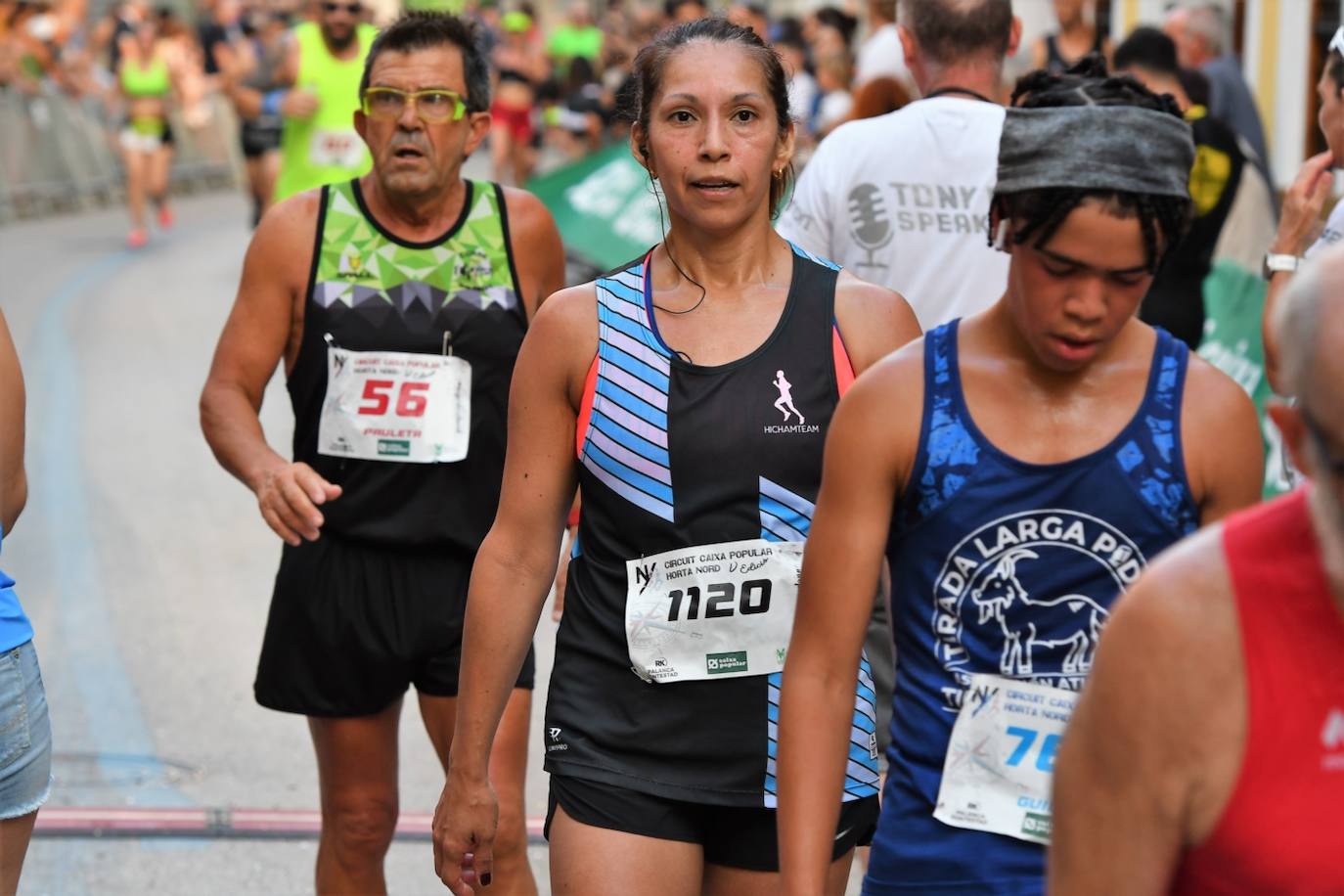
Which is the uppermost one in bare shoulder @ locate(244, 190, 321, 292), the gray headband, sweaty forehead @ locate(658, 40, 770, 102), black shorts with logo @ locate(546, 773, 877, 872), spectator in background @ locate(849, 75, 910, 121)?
the gray headband

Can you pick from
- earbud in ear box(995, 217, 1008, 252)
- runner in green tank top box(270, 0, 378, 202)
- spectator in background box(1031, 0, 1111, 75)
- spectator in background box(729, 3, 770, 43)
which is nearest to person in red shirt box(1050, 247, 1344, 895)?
earbud in ear box(995, 217, 1008, 252)

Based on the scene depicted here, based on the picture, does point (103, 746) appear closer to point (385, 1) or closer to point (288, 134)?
point (288, 134)

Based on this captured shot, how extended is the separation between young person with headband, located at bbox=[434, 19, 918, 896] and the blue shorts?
67cm

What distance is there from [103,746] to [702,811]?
149 inches

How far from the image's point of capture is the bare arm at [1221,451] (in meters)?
2.65

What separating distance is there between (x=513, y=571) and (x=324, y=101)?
5945mm

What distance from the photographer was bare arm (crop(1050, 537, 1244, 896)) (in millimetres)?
1820

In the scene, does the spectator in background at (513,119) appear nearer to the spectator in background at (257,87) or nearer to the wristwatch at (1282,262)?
the spectator in background at (257,87)

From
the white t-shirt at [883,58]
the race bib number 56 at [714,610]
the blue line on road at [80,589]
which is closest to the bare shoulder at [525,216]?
the race bib number 56 at [714,610]

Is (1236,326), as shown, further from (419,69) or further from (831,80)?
(831,80)

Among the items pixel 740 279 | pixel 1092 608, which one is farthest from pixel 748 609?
pixel 1092 608

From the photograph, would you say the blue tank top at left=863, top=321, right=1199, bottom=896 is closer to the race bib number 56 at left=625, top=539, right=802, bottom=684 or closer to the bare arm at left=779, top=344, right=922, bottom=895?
the bare arm at left=779, top=344, right=922, bottom=895

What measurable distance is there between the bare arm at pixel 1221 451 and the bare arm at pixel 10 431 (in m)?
1.86

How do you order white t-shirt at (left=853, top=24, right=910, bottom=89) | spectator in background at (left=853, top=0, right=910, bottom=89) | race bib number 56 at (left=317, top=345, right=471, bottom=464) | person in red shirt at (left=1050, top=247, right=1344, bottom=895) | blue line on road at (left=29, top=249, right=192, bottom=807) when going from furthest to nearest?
white t-shirt at (left=853, top=24, right=910, bottom=89) → spectator in background at (left=853, top=0, right=910, bottom=89) → blue line on road at (left=29, top=249, right=192, bottom=807) → race bib number 56 at (left=317, top=345, right=471, bottom=464) → person in red shirt at (left=1050, top=247, right=1344, bottom=895)
